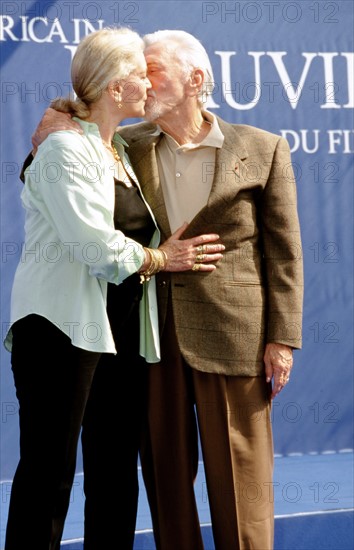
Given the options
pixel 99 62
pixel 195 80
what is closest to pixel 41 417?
pixel 99 62

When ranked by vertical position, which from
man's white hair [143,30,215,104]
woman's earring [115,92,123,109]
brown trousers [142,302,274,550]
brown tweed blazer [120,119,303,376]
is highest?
man's white hair [143,30,215,104]

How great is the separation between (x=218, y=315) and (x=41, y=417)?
0.55 meters

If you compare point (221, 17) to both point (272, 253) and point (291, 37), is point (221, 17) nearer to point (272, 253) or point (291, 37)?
point (291, 37)

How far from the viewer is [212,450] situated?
260 centimetres

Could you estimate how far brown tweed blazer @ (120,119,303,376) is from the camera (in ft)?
8.43

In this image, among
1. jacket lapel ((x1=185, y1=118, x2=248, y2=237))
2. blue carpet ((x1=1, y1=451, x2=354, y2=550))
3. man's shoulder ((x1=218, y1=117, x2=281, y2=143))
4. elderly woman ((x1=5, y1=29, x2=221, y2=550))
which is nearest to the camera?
elderly woman ((x1=5, y1=29, x2=221, y2=550))

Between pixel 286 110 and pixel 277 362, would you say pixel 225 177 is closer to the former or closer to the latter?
pixel 277 362

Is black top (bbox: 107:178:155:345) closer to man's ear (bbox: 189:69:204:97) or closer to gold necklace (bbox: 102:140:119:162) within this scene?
gold necklace (bbox: 102:140:119:162)

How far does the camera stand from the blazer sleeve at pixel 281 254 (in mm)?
2602

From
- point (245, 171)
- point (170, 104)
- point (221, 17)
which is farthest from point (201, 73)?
point (221, 17)

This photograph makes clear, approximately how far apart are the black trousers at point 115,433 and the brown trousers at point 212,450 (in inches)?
3.0

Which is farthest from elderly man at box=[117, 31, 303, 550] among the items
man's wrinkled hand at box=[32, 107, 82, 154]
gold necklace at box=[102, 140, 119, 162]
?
man's wrinkled hand at box=[32, 107, 82, 154]

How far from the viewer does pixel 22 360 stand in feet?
7.62

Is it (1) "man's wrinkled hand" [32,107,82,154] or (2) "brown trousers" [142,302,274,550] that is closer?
(1) "man's wrinkled hand" [32,107,82,154]
